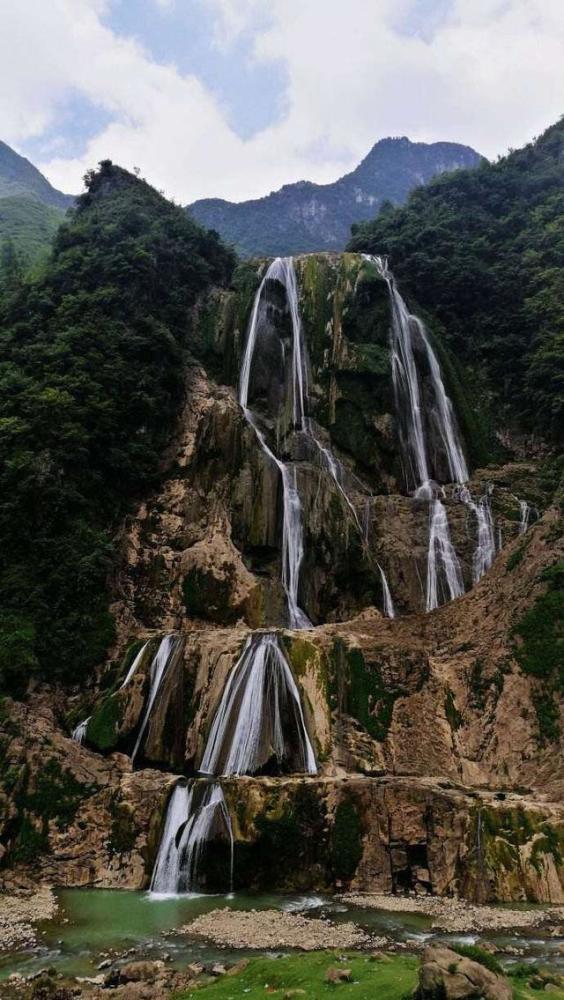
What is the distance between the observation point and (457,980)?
19.1 ft

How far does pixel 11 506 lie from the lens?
23.4 metres

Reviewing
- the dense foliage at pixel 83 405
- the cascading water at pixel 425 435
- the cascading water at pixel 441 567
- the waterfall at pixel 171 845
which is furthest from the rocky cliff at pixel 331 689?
the dense foliage at pixel 83 405

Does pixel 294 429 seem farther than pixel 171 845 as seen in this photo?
Yes

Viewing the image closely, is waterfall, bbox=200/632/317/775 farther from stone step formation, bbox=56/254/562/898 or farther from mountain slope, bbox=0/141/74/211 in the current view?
mountain slope, bbox=0/141/74/211

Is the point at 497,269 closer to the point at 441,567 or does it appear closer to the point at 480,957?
the point at 441,567

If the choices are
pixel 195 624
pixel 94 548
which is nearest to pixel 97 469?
pixel 94 548

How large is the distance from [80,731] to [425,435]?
20.4 m

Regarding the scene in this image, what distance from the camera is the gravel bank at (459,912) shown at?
1138 centimetres

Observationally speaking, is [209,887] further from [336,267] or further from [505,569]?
[336,267]

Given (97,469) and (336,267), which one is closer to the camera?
(97,469)

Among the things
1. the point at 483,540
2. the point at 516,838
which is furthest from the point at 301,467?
the point at 516,838

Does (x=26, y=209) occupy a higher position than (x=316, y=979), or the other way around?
(x=26, y=209)

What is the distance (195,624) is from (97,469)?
773 cm

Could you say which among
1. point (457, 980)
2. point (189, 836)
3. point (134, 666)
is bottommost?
point (457, 980)
